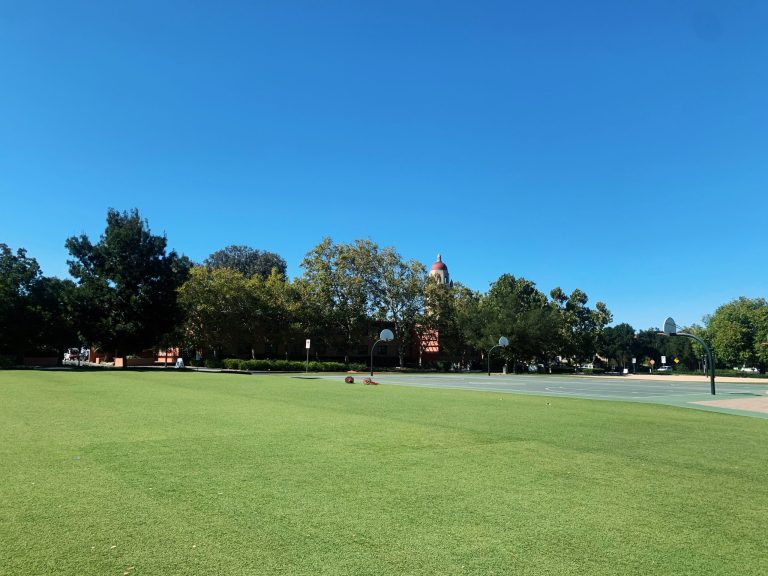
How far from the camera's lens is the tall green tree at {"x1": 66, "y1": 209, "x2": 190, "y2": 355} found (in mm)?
45406

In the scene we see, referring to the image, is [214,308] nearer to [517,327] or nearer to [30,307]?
[30,307]

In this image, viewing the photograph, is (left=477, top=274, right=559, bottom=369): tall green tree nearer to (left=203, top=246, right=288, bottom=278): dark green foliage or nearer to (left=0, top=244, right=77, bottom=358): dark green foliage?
(left=203, top=246, right=288, bottom=278): dark green foliage

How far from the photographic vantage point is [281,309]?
6109cm

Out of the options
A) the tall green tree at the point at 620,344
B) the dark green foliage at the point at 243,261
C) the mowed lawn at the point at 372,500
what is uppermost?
the dark green foliage at the point at 243,261

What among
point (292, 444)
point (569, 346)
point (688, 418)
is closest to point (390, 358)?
point (569, 346)

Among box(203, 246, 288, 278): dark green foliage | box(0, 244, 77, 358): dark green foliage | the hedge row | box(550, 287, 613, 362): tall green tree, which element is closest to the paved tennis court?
the hedge row

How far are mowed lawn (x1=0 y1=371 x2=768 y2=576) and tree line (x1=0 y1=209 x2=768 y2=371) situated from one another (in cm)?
3919

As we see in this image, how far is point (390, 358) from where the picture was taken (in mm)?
82000

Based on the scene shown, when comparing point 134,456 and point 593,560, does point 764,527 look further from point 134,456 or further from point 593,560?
point 134,456

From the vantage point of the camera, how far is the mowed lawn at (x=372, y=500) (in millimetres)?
3986

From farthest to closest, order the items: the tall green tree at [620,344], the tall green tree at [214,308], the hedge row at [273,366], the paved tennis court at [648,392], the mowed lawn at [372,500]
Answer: the tall green tree at [620,344] → the tall green tree at [214,308] → the hedge row at [273,366] → the paved tennis court at [648,392] → the mowed lawn at [372,500]

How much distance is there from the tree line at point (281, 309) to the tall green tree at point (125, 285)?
9 centimetres

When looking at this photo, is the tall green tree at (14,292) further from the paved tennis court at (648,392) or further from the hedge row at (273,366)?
the paved tennis court at (648,392)

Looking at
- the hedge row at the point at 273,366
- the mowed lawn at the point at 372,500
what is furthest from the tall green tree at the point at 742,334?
the mowed lawn at the point at 372,500
